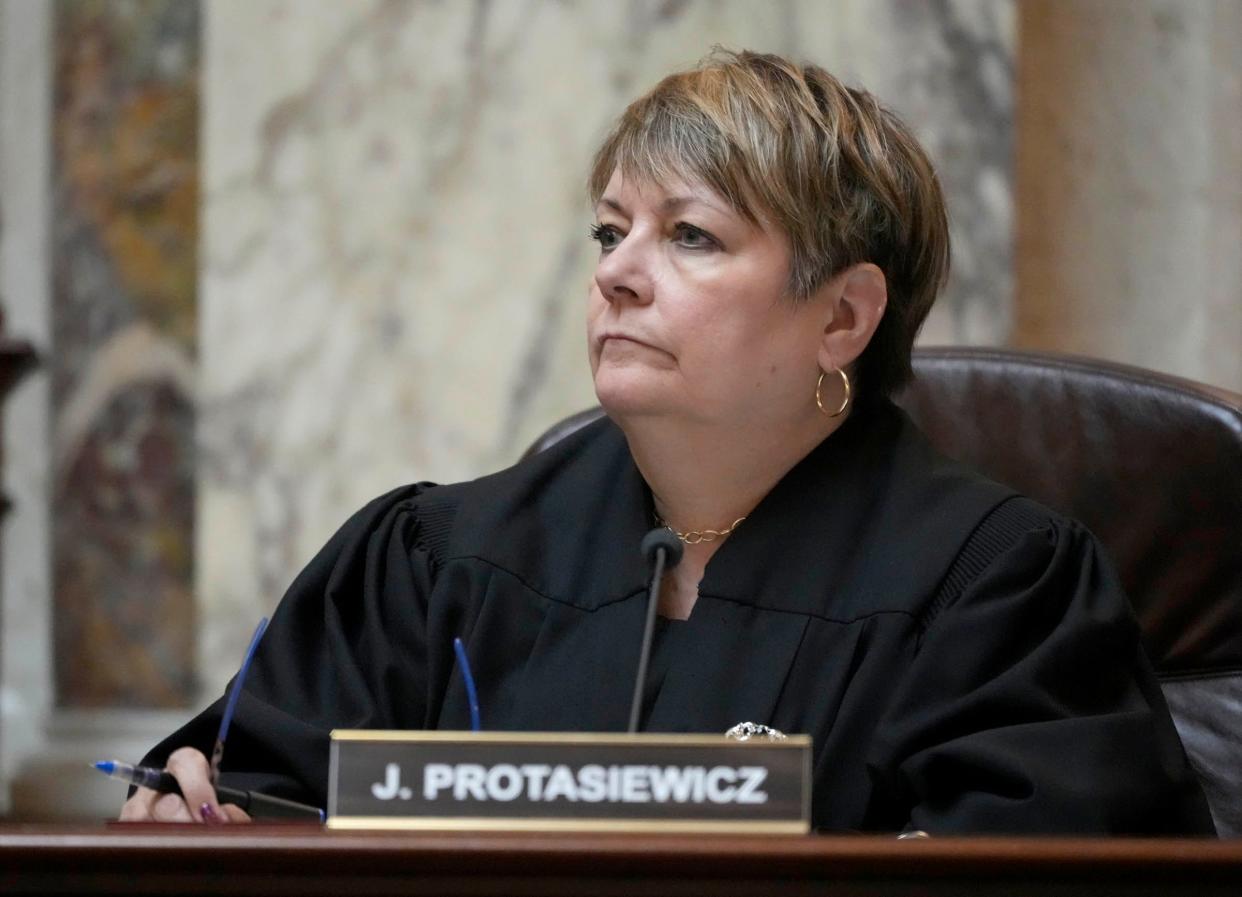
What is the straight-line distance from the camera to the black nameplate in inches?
49.3

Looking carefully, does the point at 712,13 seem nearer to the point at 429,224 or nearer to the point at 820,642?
the point at 429,224

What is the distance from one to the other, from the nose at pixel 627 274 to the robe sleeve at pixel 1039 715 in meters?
0.49

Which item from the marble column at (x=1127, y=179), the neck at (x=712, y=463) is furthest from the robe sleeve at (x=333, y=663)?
the marble column at (x=1127, y=179)

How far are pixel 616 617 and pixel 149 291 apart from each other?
94.9 inches

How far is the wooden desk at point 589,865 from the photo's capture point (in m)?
1.10

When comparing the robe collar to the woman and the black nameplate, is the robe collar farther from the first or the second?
the black nameplate

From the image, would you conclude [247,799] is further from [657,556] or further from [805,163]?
[805,163]

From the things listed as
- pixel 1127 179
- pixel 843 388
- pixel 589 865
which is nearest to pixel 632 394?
pixel 843 388

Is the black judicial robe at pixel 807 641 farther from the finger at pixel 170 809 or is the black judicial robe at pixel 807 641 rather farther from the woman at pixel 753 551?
the finger at pixel 170 809

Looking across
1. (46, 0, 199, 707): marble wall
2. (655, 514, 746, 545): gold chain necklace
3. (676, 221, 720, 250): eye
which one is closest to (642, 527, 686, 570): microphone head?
(655, 514, 746, 545): gold chain necklace

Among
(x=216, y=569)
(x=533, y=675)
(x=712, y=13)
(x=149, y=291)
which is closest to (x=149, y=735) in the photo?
(x=216, y=569)

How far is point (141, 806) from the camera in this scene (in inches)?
68.0

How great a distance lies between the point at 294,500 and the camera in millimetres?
3463

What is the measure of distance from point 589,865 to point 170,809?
74 cm
